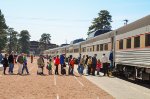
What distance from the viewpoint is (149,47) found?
16.9 metres

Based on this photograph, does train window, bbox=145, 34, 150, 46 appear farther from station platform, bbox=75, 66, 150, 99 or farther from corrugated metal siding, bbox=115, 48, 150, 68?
station platform, bbox=75, 66, 150, 99

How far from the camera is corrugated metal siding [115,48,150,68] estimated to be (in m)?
17.4

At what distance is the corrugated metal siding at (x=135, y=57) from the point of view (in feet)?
56.9

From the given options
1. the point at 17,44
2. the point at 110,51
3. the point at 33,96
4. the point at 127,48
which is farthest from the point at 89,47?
the point at 17,44

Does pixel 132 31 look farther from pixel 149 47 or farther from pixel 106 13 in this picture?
pixel 106 13

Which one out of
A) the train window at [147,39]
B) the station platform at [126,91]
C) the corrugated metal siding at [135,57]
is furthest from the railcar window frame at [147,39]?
the station platform at [126,91]

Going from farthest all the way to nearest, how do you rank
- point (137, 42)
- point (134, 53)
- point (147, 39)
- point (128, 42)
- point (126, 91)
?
1. point (128, 42)
2. point (134, 53)
3. point (137, 42)
4. point (147, 39)
5. point (126, 91)

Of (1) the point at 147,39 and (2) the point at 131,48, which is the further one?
A: (2) the point at 131,48

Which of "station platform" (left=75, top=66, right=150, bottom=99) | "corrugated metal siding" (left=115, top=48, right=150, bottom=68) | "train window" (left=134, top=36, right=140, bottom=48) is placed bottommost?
"station platform" (left=75, top=66, right=150, bottom=99)

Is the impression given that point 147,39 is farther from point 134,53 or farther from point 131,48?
point 131,48

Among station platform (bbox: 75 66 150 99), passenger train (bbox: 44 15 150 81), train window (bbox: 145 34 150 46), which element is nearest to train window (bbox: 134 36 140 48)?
passenger train (bbox: 44 15 150 81)

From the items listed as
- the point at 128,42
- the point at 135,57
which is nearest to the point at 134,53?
the point at 135,57

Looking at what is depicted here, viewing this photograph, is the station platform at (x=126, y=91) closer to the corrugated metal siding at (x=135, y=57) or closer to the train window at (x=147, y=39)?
the corrugated metal siding at (x=135, y=57)

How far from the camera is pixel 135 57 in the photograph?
19.5 meters
